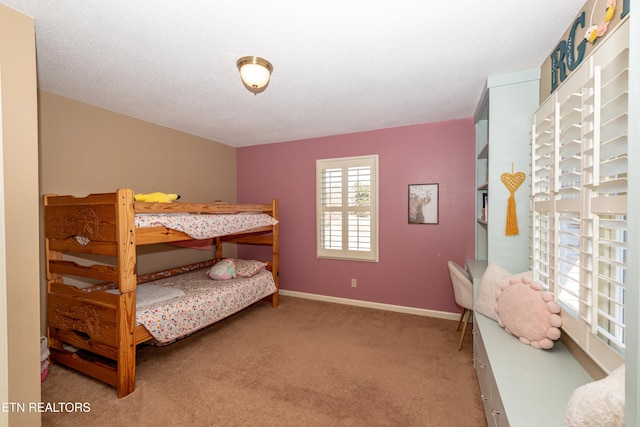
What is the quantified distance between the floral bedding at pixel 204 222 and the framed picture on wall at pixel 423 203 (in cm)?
191

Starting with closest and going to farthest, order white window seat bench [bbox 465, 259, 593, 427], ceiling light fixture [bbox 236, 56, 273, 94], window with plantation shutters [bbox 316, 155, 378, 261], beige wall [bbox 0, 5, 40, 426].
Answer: white window seat bench [bbox 465, 259, 593, 427], beige wall [bbox 0, 5, 40, 426], ceiling light fixture [bbox 236, 56, 273, 94], window with plantation shutters [bbox 316, 155, 378, 261]

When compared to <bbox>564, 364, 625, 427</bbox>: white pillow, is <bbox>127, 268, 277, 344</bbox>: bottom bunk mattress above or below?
below

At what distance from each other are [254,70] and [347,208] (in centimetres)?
244

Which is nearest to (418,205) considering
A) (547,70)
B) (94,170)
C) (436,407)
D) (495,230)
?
(495,230)

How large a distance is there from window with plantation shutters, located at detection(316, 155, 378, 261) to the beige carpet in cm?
108

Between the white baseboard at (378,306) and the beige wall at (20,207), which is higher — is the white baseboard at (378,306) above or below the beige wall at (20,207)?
below

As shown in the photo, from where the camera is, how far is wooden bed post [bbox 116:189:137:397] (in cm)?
199

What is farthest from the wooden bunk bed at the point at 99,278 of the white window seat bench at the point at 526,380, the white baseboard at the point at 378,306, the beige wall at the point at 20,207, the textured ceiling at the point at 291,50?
the white window seat bench at the point at 526,380

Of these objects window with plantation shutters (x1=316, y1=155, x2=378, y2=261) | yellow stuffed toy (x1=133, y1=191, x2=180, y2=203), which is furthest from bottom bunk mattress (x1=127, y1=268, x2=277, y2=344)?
window with plantation shutters (x1=316, y1=155, x2=378, y2=261)

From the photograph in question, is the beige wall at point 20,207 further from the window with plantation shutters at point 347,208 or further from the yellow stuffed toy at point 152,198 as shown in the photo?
the window with plantation shutters at point 347,208

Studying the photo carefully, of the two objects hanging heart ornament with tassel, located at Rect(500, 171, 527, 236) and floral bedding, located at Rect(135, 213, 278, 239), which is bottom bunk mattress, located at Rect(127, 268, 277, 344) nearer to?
floral bedding, located at Rect(135, 213, 278, 239)

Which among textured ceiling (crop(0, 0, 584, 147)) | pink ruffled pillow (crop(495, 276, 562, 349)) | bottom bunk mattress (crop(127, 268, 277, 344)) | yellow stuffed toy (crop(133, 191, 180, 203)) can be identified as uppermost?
textured ceiling (crop(0, 0, 584, 147))

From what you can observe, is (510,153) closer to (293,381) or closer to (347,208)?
(347,208)

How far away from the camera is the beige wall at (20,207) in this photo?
1.43 metres
